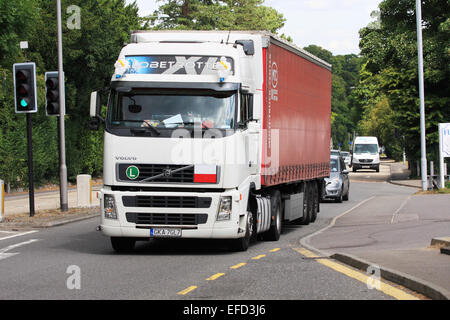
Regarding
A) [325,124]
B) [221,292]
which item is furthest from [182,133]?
[325,124]

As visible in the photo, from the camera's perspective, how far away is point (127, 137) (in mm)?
13727

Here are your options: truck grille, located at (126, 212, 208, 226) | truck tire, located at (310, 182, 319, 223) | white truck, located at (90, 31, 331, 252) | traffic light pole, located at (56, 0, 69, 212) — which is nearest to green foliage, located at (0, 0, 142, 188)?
traffic light pole, located at (56, 0, 69, 212)

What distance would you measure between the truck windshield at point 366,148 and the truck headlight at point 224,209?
57.2 m

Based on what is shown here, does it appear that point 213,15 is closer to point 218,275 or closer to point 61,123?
Result: point 61,123

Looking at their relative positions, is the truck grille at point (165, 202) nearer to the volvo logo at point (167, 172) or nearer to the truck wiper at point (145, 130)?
the volvo logo at point (167, 172)

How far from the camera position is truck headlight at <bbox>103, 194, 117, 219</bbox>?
1384cm

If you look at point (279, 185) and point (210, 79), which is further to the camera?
point (279, 185)

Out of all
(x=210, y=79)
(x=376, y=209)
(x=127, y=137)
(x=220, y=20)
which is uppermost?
(x=220, y=20)

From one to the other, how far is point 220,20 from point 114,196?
156 feet

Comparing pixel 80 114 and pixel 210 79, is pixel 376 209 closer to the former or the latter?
pixel 210 79

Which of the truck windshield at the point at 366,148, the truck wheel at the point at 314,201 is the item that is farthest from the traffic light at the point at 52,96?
the truck windshield at the point at 366,148

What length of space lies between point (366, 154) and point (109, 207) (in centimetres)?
5769

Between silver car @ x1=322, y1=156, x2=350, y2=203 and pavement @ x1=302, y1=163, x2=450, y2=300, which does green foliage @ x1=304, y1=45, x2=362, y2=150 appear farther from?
pavement @ x1=302, y1=163, x2=450, y2=300

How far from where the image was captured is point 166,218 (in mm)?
13719
